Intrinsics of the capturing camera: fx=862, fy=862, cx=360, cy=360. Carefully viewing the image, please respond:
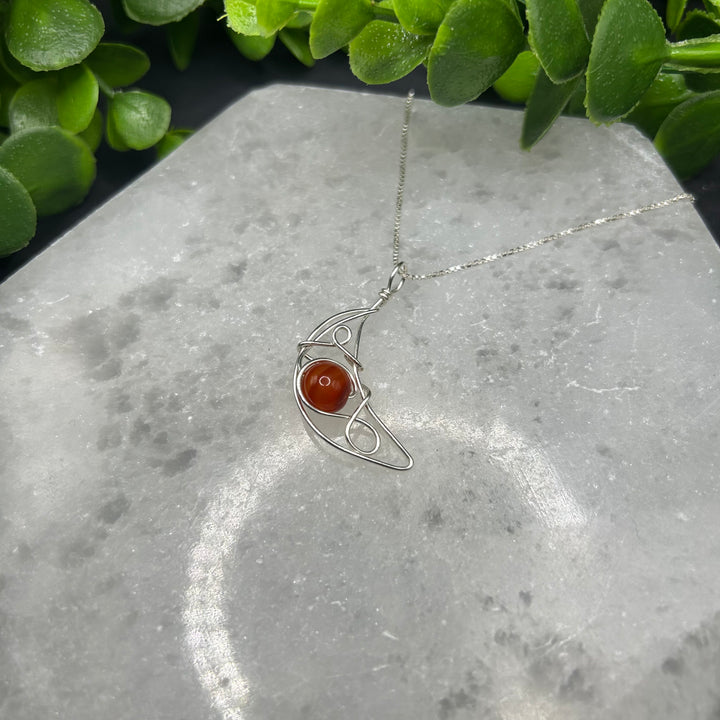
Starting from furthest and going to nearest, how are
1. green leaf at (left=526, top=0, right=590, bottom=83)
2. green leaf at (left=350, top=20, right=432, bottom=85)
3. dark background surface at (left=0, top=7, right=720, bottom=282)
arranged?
dark background surface at (left=0, top=7, right=720, bottom=282) → green leaf at (left=350, top=20, right=432, bottom=85) → green leaf at (left=526, top=0, right=590, bottom=83)

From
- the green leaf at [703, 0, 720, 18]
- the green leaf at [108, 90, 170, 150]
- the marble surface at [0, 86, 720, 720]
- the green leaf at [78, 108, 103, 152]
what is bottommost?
the marble surface at [0, 86, 720, 720]

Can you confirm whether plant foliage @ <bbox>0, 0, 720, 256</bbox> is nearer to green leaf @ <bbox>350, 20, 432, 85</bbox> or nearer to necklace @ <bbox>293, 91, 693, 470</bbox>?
green leaf @ <bbox>350, 20, 432, 85</bbox>

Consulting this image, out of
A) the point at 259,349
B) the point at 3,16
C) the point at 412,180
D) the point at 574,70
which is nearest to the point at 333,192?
the point at 412,180

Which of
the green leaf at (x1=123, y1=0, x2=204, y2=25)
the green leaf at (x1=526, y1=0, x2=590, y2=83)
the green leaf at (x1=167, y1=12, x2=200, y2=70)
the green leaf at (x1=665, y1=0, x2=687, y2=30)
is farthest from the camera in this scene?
the green leaf at (x1=167, y1=12, x2=200, y2=70)

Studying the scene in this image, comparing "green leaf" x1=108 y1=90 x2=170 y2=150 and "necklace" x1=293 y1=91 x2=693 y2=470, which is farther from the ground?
"green leaf" x1=108 y1=90 x2=170 y2=150

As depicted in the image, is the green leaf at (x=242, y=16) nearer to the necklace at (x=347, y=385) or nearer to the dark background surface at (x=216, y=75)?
the necklace at (x=347, y=385)

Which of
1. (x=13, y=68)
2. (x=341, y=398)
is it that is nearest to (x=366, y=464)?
(x=341, y=398)

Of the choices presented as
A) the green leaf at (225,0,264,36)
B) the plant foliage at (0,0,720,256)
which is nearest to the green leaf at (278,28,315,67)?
the plant foliage at (0,0,720,256)
